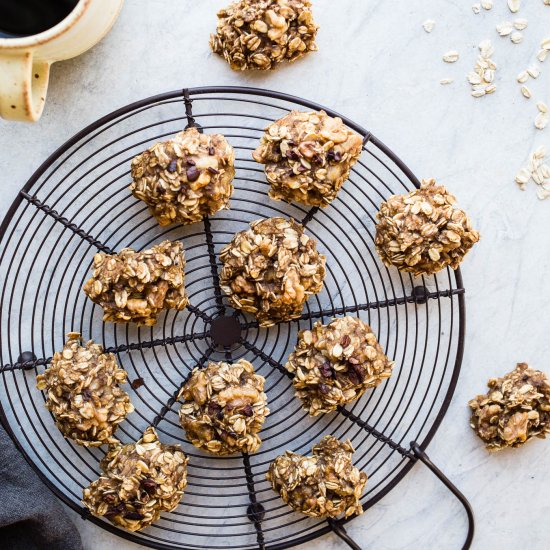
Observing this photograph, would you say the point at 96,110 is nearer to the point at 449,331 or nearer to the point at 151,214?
the point at 151,214

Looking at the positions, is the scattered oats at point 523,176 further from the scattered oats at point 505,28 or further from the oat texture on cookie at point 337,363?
the oat texture on cookie at point 337,363

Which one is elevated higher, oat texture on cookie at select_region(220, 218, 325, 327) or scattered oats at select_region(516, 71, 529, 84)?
scattered oats at select_region(516, 71, 529, 84)

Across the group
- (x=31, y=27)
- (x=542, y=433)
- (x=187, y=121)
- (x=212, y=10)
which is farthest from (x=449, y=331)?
(x=31, y=27)

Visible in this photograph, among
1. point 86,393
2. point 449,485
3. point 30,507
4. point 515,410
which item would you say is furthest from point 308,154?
point 30,507

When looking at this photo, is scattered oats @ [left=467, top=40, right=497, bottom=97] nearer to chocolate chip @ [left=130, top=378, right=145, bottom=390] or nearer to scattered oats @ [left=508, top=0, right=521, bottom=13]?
scattered oats @ [left=508, top=0, right=521, bottom=13]

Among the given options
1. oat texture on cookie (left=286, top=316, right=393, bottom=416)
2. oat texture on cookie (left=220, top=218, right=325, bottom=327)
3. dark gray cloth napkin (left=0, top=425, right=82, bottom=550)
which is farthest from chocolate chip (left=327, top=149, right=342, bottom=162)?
dark gray cloth napkin (left=0, top=425, right=82, bottom=550)

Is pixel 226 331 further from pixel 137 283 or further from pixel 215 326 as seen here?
pixel 137 283

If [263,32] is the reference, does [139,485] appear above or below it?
below

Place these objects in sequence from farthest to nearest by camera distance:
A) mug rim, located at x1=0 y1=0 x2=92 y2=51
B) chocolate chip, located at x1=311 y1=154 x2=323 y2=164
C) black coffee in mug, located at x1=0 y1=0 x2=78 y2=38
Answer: chocolate chip, located at x1=311 y1=154 x2=323 y2=164 → black coffee in mug, located at x1=0 y1=0 x2=78 y2=38 → mug rim, located at x1=0 y1=0 x2=92 y2=51
